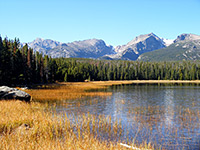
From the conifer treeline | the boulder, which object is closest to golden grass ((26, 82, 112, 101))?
the boulder

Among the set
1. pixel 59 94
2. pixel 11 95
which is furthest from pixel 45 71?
pixel 11 95

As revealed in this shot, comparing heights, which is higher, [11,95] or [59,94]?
[11,95]

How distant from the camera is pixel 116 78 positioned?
18125cm

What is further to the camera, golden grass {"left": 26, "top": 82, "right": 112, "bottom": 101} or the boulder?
golden grass {"left": 26, "top": 82, "right": 112, "bottom": 101}

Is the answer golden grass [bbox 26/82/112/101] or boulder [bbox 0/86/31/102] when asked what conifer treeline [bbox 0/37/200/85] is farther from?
boulder [bbox 0/86/31/102]

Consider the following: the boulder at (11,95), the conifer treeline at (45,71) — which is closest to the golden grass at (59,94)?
the boulder at (11,95)

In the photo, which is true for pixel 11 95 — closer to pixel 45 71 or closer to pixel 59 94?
pixel 59 94

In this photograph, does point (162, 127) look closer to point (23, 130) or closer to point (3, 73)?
point (23, 130)

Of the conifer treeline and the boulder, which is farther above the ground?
the conifer treeline

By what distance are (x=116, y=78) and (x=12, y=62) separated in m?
123

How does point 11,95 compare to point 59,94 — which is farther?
point 59,94

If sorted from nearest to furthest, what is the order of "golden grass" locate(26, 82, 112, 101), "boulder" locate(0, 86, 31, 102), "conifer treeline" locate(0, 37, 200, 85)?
1. "boulder" locate(0, 86, 31, 102)
2. "golden grass" locate(26, 82, 112, 101)
3. "conifer treeline" locate(0, 37, 200, 85)

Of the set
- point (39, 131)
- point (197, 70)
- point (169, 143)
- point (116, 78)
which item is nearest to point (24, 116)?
point (39, 131)

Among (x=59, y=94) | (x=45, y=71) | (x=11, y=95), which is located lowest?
(x=59, y=94)
